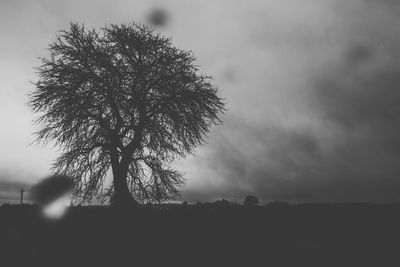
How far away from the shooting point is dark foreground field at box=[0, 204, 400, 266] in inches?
238

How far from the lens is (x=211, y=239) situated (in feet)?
23.8

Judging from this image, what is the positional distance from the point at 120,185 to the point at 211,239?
10925 millimetres

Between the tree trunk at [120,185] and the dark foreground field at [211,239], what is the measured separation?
6.85m

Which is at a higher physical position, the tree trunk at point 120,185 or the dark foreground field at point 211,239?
the tree trunk at point 120,185

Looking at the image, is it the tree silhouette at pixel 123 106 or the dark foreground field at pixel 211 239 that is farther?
the tree silhouette at pixel 123 106

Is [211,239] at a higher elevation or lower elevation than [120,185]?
lower

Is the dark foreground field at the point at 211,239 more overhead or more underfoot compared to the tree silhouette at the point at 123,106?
more underfoot

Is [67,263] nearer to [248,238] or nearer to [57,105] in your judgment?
[248,238]

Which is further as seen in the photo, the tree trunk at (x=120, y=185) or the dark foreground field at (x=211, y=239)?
the tree trunk at (x=120, y=185)

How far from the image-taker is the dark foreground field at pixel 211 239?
6.05m

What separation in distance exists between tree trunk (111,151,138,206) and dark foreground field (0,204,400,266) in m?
6.85

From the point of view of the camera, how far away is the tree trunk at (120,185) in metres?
17.1

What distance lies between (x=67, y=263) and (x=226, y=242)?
2992 millimetres

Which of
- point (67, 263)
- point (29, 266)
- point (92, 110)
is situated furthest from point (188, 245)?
point (92, 110)
